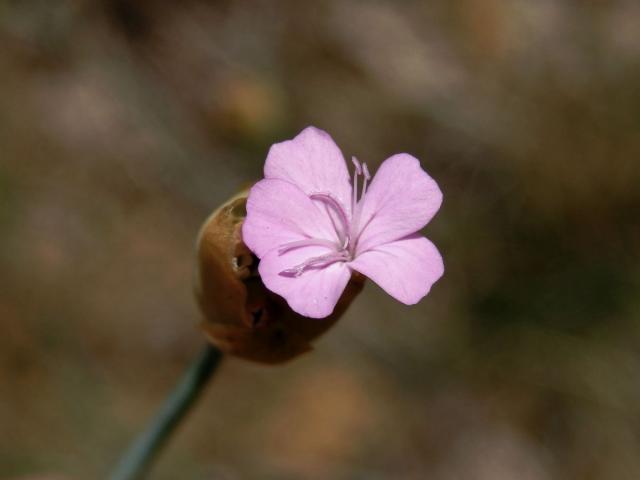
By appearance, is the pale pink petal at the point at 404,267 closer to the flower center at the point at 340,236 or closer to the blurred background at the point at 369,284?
the flower center at the point at 340,236

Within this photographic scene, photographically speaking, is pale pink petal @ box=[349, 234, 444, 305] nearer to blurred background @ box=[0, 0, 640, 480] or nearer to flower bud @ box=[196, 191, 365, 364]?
flower bud @ box=[196, 191, 365, 364]

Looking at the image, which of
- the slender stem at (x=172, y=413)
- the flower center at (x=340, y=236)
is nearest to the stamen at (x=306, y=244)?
the flower center at (x=340, y=236)

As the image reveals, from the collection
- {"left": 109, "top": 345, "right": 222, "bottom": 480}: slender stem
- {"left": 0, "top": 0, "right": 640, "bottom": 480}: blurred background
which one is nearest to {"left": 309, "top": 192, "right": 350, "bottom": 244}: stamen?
{"left": 109, "top": 345, "right": 222, "bottom": 480}: slender stem

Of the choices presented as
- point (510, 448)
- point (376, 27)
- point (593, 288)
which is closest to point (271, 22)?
point (376, 27)

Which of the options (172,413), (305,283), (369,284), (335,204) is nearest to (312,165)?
(335,204)

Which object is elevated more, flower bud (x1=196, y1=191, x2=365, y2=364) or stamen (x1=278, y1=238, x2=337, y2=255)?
stamen (x1=278, y1=238, x2=337, y2=255)

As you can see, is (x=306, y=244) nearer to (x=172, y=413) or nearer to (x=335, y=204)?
(x=335, y=204)

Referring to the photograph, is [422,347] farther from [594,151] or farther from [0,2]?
[0,2]
